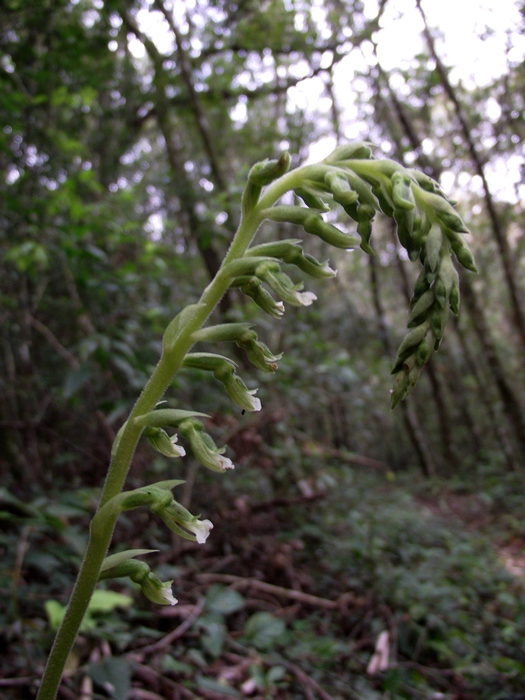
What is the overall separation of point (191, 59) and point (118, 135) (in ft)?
5.61

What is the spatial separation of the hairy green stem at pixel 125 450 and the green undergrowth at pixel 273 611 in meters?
1.39

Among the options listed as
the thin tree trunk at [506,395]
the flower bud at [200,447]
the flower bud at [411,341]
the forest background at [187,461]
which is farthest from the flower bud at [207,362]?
the thin tree trunk at [506,395]

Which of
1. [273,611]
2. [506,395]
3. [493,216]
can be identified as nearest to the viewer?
[273,611]

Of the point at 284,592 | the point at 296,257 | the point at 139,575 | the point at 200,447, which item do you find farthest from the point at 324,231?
the point at 284,592

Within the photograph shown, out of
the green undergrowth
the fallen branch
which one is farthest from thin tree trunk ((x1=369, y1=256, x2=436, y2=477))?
the fallen branch

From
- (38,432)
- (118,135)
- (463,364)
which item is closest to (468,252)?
(38,432)

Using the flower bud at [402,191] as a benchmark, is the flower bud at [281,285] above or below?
below

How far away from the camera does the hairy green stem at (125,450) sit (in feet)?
3.59

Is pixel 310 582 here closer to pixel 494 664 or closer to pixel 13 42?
pixel 494 664

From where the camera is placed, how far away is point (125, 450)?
1.11 m

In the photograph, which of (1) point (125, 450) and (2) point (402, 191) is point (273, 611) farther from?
(2) point (402, 191)

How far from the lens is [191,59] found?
28.2ft

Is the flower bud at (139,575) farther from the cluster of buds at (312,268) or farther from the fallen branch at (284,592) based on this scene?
the fallen branch at (284,592)

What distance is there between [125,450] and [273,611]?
11.9 feet
